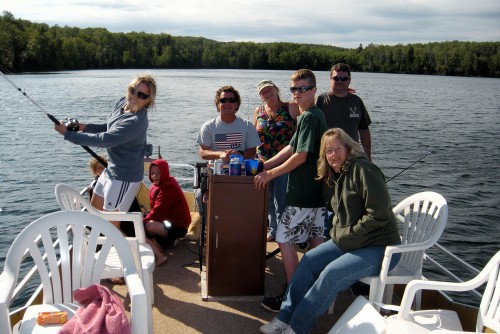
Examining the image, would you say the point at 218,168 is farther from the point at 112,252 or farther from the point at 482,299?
the point at 482,299

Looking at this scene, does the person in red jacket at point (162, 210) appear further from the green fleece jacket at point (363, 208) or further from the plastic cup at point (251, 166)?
the green fleece jacket at point (363, 208)

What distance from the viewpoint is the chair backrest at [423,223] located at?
9.12 feet

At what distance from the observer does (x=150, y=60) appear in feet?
184

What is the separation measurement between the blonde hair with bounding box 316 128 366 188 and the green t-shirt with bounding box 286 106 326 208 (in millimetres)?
113

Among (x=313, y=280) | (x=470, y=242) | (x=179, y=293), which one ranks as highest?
(x=313, y=280)

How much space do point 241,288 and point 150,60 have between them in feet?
181

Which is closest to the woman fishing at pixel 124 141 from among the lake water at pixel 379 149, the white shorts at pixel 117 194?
the white shorts at pixel 117 194

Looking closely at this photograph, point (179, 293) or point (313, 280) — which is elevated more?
point (313, 280)

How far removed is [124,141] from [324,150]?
3.99ft

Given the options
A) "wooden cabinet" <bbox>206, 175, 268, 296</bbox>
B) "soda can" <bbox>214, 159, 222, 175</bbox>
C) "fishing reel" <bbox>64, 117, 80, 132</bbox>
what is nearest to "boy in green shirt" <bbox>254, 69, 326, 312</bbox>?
"wooden cabinet" <bbox>206, 175, 268, 296</bbox>

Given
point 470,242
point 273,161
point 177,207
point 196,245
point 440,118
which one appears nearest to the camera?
point 273,161

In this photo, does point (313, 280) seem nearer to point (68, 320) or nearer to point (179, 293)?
point (179, 293)

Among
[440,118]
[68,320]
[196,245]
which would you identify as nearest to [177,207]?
[196,245]

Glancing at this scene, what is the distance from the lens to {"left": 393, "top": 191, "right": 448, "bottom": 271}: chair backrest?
9.12 ft
